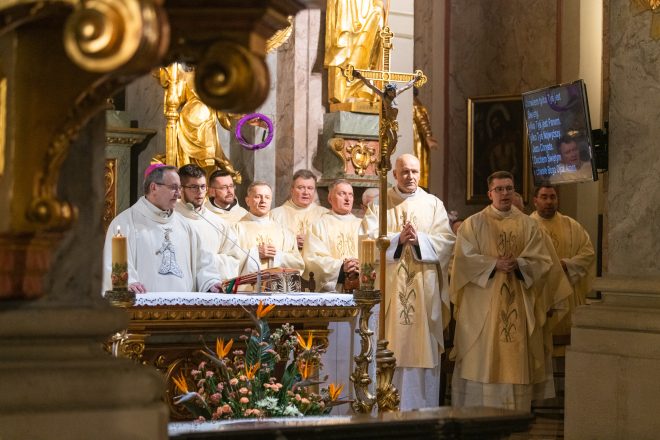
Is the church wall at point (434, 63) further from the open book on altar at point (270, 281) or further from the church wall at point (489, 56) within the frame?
the open book on altar at point (270, 281)

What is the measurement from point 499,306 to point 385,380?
2764 mm

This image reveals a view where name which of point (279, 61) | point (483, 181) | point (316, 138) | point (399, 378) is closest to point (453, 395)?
point (399, 378)

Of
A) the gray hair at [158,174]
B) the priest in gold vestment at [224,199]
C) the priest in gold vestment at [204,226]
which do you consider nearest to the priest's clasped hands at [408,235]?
the priest in gold vestment at [224,199]

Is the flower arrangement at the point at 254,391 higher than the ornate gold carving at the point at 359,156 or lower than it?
lower

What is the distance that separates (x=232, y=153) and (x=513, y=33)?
5951 mm

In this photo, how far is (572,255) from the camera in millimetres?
11523

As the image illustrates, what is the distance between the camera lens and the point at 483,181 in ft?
51.7

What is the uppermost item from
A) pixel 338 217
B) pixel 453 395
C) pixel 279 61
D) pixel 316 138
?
pixel 279 61

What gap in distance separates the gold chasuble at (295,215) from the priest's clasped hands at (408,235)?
0.95 metres

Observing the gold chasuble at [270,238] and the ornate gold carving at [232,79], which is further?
the gold chasuble at [270,238]

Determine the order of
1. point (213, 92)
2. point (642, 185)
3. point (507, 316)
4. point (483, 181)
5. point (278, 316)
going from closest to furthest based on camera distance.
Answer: point (213, 92) → point (642, 185) → point (278, 316) → point (507, 316) → point (483, 181)

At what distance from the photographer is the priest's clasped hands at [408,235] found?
31.4 feet

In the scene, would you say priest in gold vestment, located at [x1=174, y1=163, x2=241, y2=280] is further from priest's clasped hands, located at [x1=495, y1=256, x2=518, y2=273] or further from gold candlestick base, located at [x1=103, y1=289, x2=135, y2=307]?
priest's clasped hands, located at [x1=495, y1=256, x2=518, y2=273]

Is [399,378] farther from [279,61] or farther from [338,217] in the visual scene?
[279,61]
